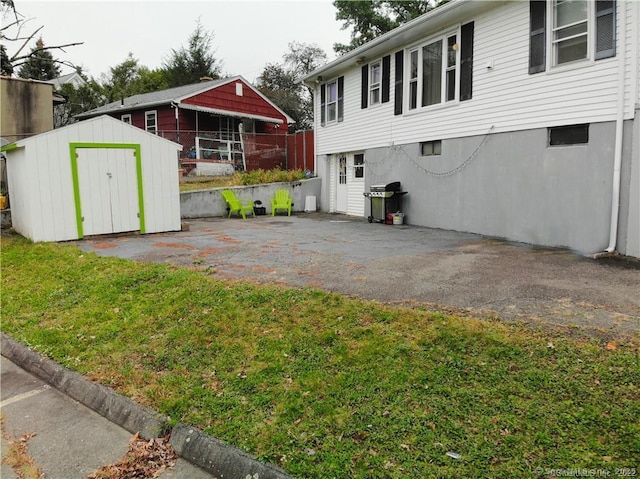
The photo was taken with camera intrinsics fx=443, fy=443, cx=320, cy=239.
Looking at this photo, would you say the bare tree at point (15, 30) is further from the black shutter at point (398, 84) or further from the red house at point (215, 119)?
the black shutter at point (398, 84)

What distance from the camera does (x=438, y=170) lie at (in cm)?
1128

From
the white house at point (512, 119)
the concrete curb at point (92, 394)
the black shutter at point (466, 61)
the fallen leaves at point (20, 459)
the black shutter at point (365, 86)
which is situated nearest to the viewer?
the fallen leaves at point (20, 459)

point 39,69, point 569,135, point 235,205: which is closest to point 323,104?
point 235,205

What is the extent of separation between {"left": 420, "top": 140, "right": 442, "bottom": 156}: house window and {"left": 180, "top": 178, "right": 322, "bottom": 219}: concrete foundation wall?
5780mm

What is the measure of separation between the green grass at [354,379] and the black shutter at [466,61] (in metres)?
7.65

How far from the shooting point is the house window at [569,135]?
7922 mm

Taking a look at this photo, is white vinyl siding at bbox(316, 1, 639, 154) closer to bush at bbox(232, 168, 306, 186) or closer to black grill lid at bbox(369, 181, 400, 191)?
black grill lid at bbox(369, 181, 400, 191)

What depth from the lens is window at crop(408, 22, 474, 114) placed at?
10.3m

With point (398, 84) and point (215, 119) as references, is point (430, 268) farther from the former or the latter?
point (215, 119)

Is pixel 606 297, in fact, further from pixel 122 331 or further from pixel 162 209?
pixel 162 209

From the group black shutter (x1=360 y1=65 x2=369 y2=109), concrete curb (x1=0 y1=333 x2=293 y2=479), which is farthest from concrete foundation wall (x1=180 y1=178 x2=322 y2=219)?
Answer: concrete curb (x1=0 y1=333 x2=293 y2=479)

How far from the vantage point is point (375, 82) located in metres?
13.6

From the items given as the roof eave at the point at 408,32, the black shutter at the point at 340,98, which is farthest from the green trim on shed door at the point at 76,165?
the black shutter at the point at 340,98

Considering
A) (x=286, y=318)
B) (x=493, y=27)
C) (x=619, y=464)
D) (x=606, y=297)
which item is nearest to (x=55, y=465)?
(x=286, y=318)
